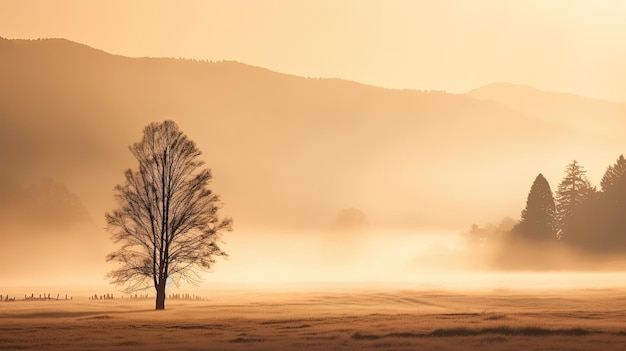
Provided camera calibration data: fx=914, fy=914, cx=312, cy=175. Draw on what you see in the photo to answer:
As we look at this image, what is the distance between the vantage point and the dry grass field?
4819 centimetres

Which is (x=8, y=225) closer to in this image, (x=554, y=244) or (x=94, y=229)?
(x=94, y=229)

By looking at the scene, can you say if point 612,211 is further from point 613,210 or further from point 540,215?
point 540,215

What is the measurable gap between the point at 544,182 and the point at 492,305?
45.3 meters

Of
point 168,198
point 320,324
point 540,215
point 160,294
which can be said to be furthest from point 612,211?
point 320,324

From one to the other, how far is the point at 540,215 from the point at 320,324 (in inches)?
2814

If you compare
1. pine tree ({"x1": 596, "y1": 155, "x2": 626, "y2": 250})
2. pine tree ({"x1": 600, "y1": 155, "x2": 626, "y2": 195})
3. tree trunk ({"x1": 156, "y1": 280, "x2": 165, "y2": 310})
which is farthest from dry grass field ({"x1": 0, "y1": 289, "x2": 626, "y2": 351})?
pine tree ({"x1": 600, "y1": 155, "x2": 626, "y2": 195})

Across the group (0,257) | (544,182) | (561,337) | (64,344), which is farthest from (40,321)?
(0,257)

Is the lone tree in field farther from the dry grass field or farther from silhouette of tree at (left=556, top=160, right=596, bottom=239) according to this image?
silhouette of tree at (left=556, top=160, right=596, bottom=239)

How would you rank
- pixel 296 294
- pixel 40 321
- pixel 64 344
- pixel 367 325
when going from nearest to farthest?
pixel 64 344 → pixel 367 325 → pixel 40 321 → pixel 296 294

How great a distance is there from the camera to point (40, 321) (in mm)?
63656

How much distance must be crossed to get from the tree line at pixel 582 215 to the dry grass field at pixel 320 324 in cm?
3437

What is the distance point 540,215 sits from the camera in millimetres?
124250

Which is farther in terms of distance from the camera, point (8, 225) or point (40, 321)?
point (8, 225)

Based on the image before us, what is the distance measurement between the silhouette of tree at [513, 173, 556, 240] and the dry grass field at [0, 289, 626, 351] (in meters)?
33.3
